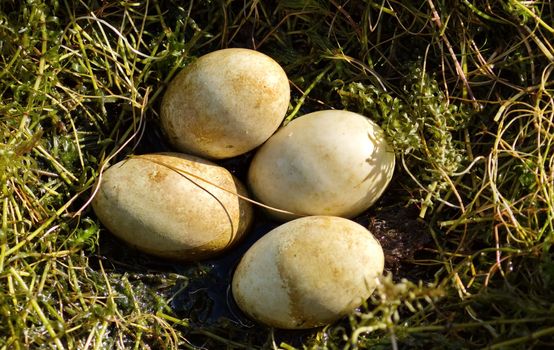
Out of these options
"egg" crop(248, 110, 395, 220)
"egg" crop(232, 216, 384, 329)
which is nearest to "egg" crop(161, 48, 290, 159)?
"egg" crop(248, 110, 395, 220)

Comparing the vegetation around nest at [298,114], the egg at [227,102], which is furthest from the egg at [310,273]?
the egg at [227,102]

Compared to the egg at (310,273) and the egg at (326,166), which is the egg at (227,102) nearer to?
the egg at (326,166)

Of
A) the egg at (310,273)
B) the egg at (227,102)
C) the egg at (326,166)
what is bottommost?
the egg at (310,273)

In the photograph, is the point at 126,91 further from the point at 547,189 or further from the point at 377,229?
the point at 547,189

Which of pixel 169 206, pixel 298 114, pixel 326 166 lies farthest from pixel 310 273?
pixel 298 114

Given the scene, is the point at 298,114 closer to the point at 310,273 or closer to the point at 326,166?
the point at 326,166
